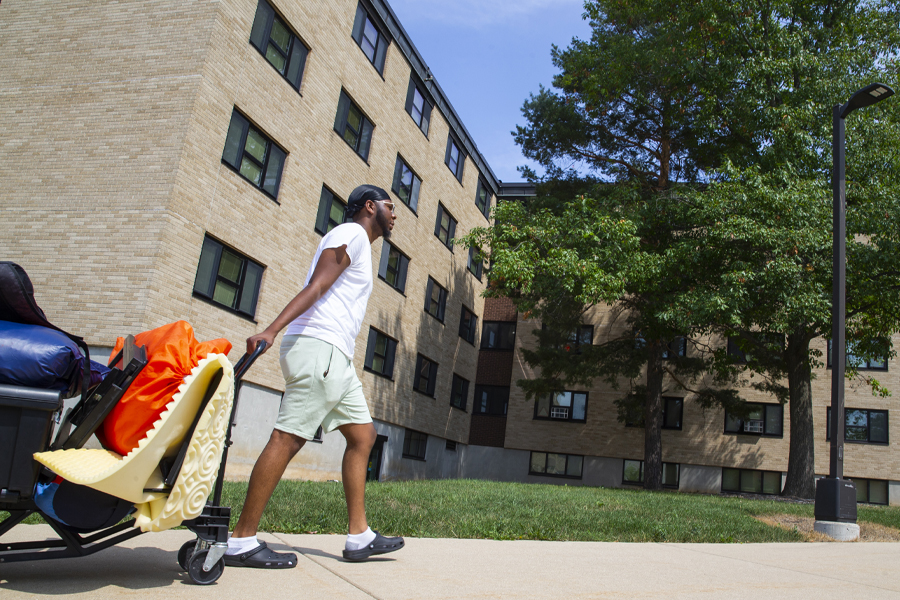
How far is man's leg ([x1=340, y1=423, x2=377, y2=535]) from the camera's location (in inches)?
138

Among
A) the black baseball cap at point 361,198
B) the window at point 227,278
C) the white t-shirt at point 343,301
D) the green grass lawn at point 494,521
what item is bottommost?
the green grass lawn at point 494,521

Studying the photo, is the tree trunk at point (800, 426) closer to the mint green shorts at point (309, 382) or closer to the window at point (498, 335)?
the window at point (498, 335)

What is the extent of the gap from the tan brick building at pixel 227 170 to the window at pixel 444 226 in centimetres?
45

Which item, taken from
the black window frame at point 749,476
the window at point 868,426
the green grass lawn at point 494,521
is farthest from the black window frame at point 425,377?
the window at point 868,426

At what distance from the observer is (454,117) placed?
25672 millimetres

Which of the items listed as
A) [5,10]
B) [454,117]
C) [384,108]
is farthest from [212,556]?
[454,117]

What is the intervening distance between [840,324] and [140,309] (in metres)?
11.2

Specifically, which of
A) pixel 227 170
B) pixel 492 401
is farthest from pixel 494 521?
pixel 492 401

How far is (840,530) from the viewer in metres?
8.07

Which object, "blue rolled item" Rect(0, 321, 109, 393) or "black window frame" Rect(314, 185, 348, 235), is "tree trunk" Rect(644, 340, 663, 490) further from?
"blue rolled item" Rect(0, 321, 109, 393)

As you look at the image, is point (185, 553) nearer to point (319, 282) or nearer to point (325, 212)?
point (319, 282)

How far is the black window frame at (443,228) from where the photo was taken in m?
25.0

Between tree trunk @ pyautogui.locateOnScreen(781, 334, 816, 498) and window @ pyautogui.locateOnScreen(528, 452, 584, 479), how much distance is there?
446 inches

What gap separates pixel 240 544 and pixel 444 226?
2320cm
